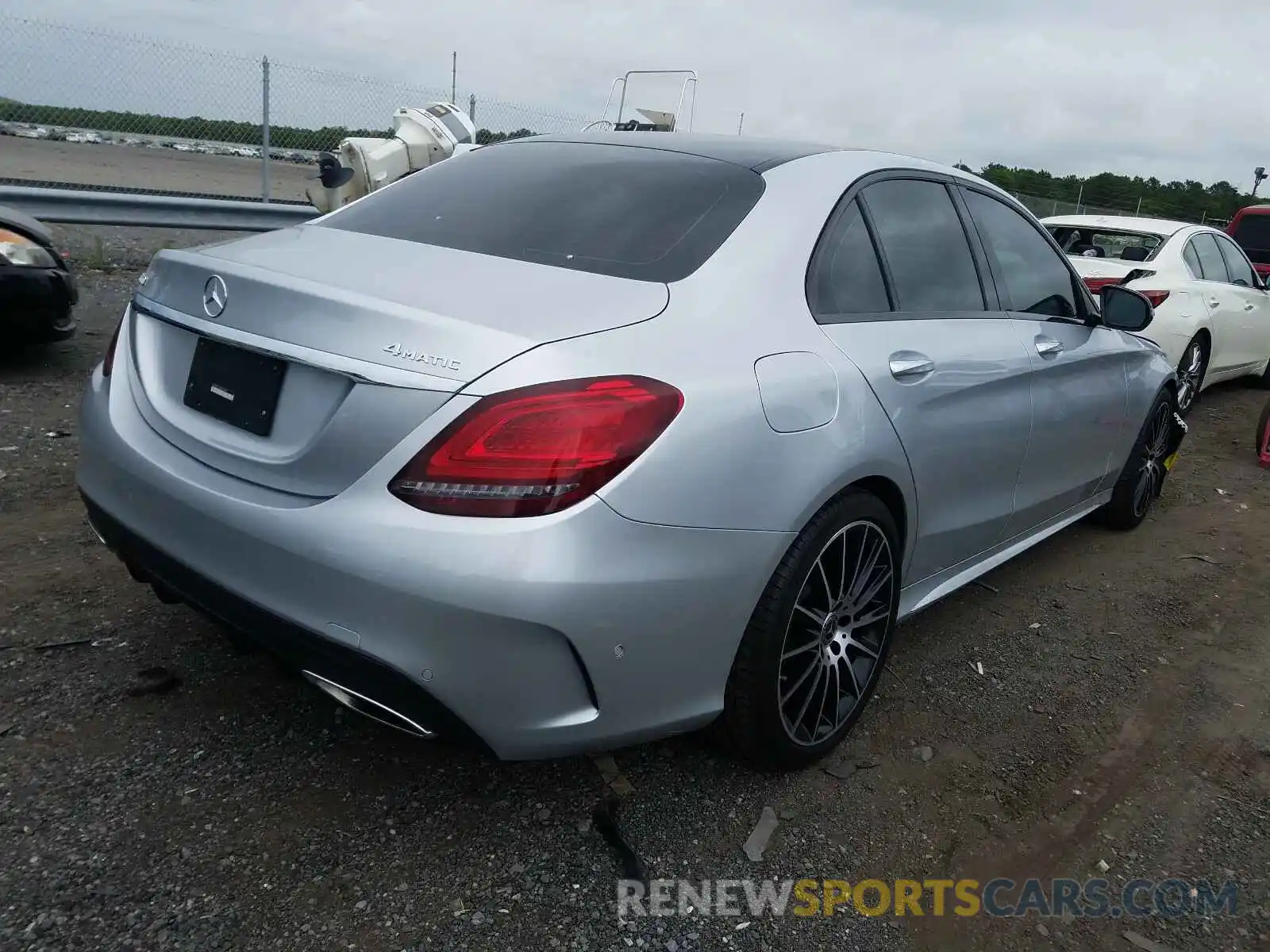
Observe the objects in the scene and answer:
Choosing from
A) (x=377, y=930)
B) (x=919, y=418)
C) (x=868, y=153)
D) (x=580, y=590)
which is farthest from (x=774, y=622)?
(x=868, y=153)

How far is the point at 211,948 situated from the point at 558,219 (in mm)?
1796

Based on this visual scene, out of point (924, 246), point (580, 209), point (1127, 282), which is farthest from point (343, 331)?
point (1127, 282)

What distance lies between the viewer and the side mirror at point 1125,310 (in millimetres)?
3957

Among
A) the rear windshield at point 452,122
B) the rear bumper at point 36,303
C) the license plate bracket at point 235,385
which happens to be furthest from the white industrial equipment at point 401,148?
the license plate bracket at point 235,385

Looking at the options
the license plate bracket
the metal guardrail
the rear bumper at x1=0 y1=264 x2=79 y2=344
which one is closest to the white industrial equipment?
the metal guardrail

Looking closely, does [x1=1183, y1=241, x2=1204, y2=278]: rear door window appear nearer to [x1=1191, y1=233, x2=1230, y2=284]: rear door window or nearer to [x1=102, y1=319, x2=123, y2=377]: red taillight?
[x1=1191, y1=233, x2=1230, y2=284]: rear door window

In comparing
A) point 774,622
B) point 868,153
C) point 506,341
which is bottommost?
point 774,622

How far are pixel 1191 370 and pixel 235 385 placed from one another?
7.61 m

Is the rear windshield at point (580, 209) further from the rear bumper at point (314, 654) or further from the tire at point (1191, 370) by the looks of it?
the tire at point (1191, 370)

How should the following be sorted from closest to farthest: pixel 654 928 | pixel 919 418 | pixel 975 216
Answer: pixel 654 928 < pixel 919 418 < pixel 975 216

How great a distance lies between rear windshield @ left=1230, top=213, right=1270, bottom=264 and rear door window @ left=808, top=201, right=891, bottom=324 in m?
12.3

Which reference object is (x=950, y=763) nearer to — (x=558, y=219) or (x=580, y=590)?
(x=580, y=590)

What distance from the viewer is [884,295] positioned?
2805 millimetres

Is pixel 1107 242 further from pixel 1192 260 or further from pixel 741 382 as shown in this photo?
pixel 741 382
